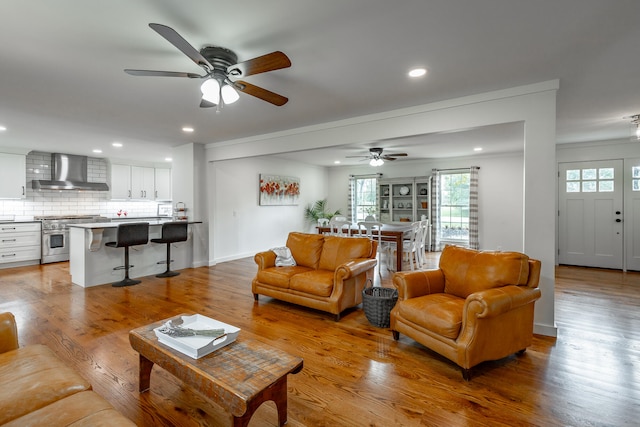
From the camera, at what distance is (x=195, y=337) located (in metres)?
1.91

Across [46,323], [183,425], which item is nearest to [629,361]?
[183,425]

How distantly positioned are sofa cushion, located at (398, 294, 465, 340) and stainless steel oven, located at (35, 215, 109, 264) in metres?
7.50

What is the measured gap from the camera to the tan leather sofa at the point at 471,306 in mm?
2268

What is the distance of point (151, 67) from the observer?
279 centimetres

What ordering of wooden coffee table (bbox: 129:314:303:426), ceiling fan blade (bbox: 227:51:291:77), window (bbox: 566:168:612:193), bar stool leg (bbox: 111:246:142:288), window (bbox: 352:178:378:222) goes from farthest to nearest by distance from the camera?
window (bbox: 352:178:378:222)
window (bbox: 566:168:612:193)
bar stool leg (bbox: 111:246:142:288)
ceiling fan blade (bbox: 227:51:291:77)
wooden coffee table (bbox: 129:314:303:426)

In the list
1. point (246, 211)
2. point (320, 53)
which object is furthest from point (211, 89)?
point (246, 211)

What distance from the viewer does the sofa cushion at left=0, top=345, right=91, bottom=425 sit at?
130cm

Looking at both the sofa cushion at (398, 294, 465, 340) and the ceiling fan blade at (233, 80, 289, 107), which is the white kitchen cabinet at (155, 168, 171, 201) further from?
the sofa cushion at (398, 294, 465, 340)

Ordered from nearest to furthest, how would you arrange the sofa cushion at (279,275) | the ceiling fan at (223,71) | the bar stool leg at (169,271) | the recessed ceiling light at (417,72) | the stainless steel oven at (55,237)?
1. the ceiling fan at (223,71)
2. the recessed ceiling light at (417,72)
3. the sofa cushion at (279,275)
4. the bar stool leg at (169,271)
5. the stainless steel oven at (55,237)

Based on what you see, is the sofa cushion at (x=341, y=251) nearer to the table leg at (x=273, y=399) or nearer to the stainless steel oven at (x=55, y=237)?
the table leg at (x=273, y=399)

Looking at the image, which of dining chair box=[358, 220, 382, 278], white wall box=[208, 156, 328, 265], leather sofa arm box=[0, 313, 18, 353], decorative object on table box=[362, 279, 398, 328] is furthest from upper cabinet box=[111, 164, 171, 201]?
decorative object on table box=[362, 279, 398, 328]

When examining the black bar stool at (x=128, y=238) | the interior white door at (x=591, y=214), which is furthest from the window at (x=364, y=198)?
the black bar stool at (x=128, y=238)

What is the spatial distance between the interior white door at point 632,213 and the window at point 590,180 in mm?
243

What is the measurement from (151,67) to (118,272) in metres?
3.82
